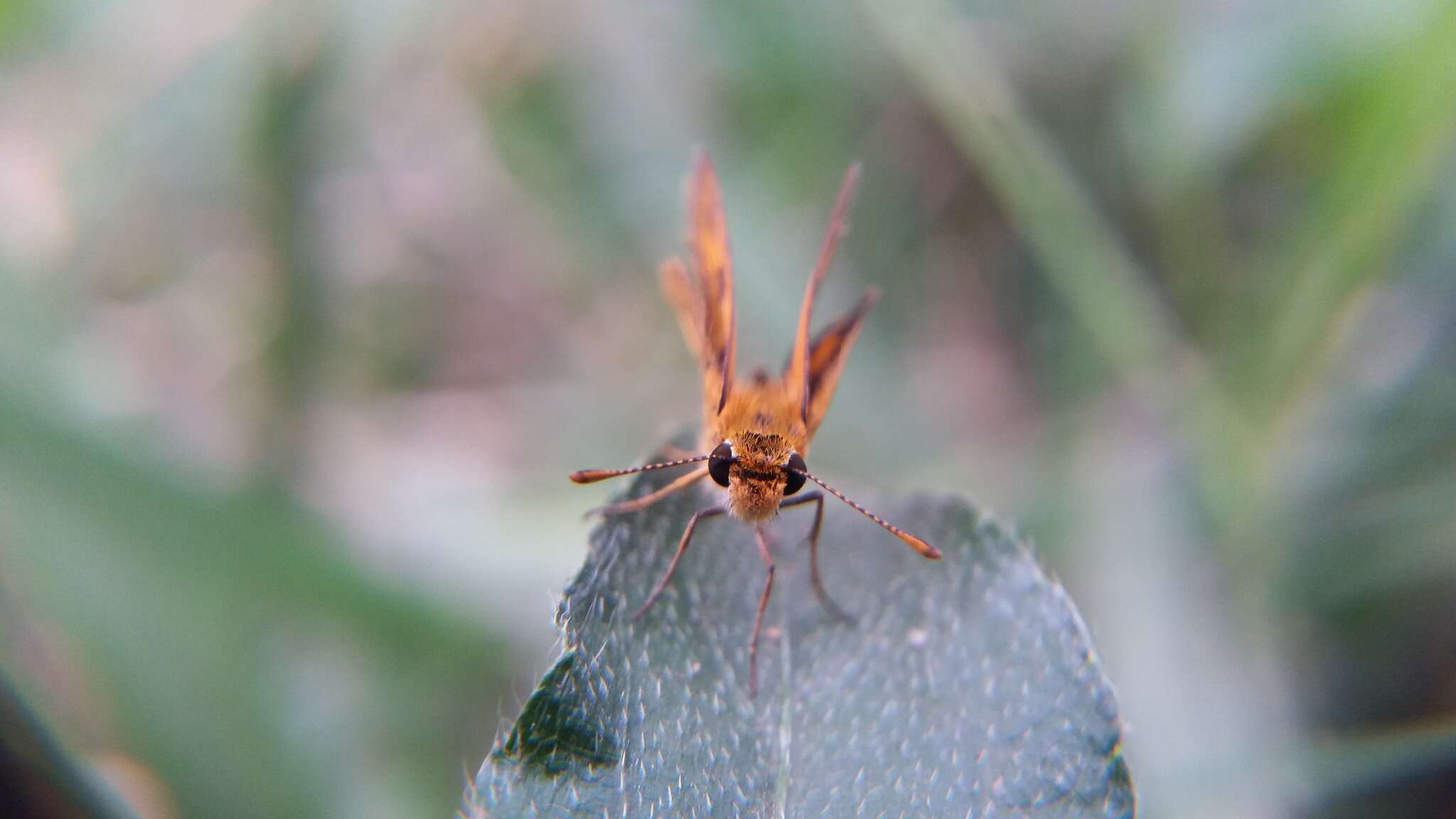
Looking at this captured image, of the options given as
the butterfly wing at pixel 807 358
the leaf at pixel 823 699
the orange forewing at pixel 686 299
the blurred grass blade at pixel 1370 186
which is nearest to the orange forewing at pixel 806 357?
the butterfly wing at pixel 807 358

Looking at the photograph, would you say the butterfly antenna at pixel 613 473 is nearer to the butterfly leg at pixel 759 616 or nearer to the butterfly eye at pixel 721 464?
the butterfly eye at pixel 721 464

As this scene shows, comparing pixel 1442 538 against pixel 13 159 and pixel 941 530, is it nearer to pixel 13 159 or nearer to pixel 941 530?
pixel 941 530

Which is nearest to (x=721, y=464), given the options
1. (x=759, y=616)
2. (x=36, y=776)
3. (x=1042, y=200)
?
(x=759, y=616)

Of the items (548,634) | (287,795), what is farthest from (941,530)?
(287,795)

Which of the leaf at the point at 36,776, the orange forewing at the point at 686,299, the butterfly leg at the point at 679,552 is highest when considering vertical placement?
the orange forewing at the point at 686,299

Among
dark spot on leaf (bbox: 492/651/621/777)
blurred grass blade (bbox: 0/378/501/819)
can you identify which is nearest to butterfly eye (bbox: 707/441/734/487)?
dark spot on leaf (bbox: 492/651/621/777)

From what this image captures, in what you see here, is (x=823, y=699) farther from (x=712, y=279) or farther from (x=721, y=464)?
(x=712, y=279)
